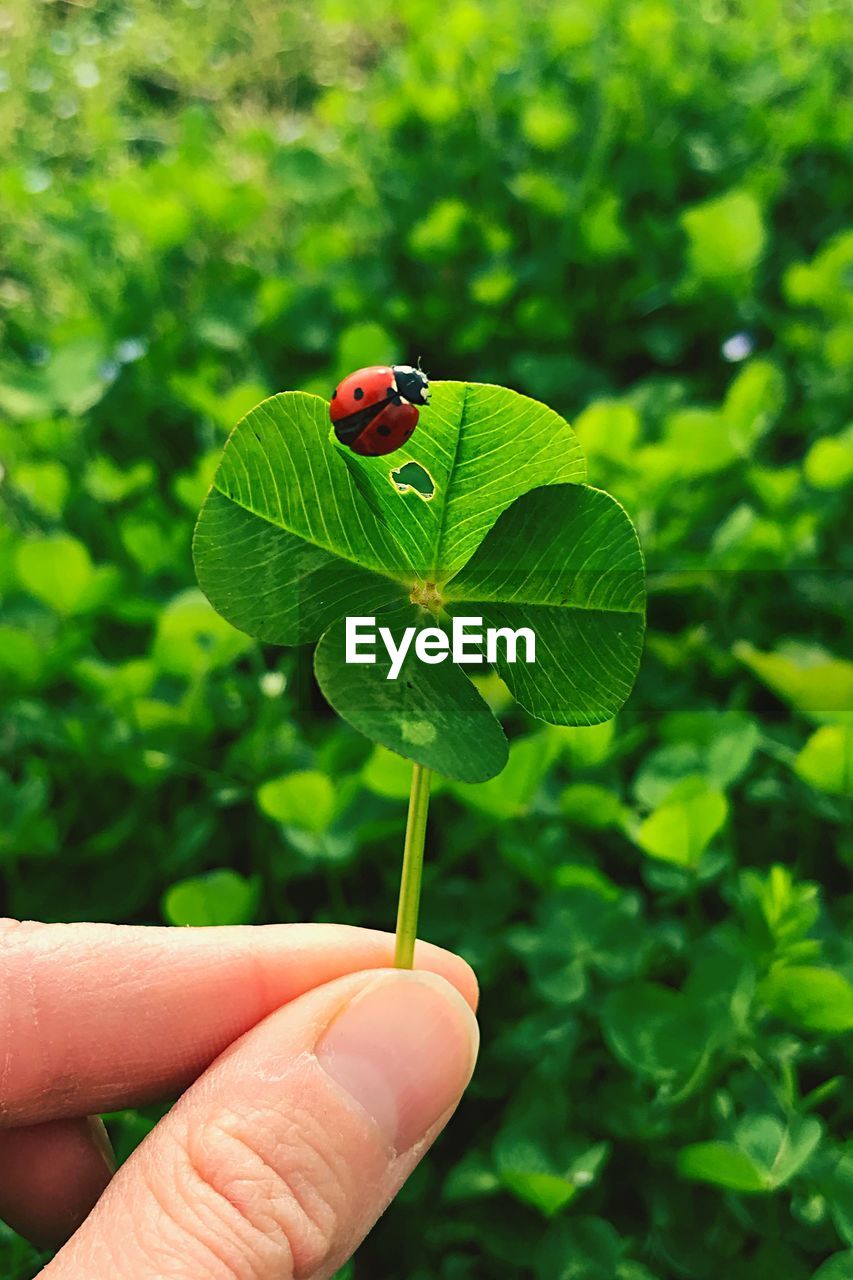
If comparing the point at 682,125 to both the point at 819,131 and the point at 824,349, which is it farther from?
the point at 824,349

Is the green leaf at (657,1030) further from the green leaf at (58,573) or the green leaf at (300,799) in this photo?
the green leaf at (58,573)

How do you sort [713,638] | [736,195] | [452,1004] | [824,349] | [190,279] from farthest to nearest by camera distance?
[190,279] < [736,195] < [824,349] < [713,638] < [452,1004]

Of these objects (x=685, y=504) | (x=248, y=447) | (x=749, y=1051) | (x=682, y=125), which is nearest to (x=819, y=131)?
(x=682, y=125)

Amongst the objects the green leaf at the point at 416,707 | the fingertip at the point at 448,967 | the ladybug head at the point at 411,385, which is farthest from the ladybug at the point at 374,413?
the fingertip at the point at 448,967

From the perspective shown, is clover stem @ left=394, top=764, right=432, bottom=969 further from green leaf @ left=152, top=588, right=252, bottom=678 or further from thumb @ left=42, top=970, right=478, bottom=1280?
green leaf @ left=152, top=588, right=252, bottom=678

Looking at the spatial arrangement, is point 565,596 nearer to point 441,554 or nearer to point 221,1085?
point 441,554

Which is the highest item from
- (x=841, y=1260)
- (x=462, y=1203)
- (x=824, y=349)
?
(x=824, y=349)
